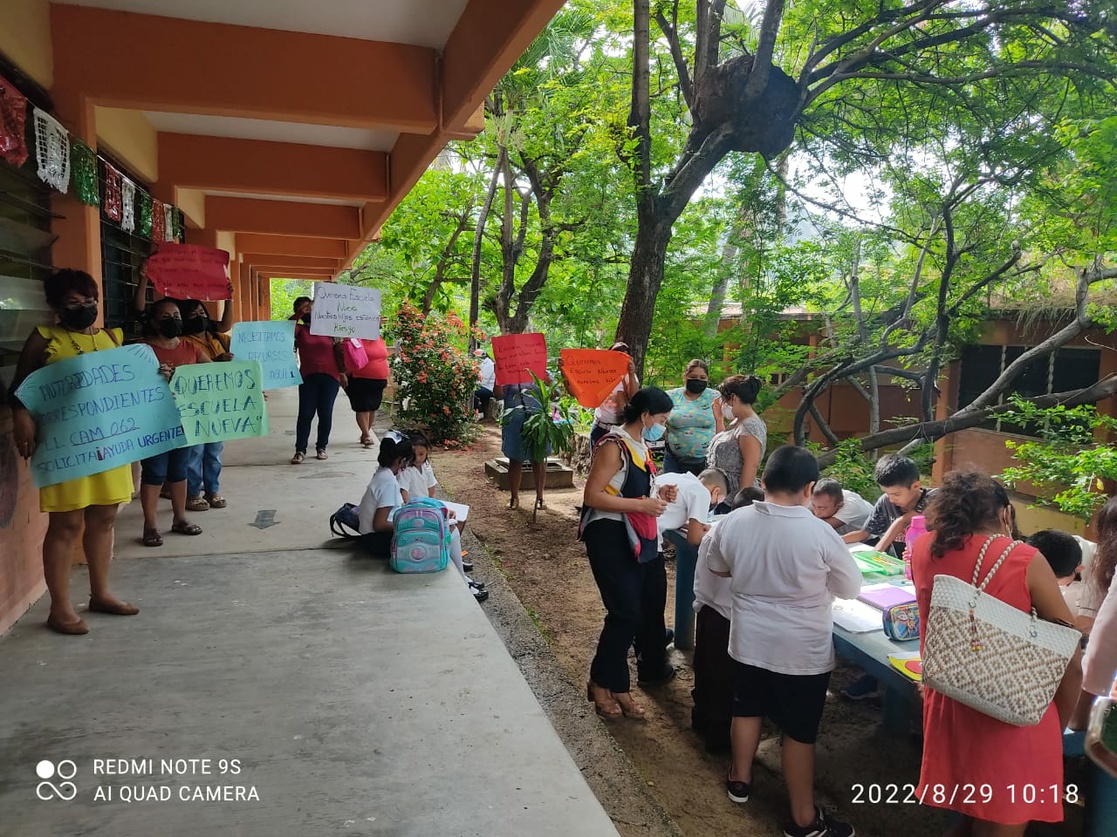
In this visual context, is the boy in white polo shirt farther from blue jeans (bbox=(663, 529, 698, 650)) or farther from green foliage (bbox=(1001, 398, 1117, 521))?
green foliage (bbox=(1001, 398, 1117, 521))

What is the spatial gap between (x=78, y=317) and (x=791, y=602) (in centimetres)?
317

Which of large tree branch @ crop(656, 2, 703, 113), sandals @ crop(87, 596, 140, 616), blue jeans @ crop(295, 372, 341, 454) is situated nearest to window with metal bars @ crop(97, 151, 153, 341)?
blue jeans @ crop(295, 372, 341, 454)

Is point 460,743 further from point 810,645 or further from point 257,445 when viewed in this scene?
point 257,445

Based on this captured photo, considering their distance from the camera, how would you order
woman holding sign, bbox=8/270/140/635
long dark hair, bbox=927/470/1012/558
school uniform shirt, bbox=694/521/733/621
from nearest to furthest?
long dark hair, bbox=927/470/1012/558 < woman holding sign, bbox=8/270/140/635 < school uniform shirt, bbox=694/521/733/621

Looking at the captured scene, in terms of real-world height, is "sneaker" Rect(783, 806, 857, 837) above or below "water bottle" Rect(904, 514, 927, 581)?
below

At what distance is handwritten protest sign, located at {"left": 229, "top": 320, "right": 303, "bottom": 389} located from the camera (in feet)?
16.3

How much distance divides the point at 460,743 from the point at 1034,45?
8167 millimetres

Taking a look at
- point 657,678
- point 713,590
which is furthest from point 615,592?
point 657,678

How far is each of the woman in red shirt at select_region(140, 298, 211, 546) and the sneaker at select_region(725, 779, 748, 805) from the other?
3.45m

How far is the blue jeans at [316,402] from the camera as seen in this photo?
679 cm

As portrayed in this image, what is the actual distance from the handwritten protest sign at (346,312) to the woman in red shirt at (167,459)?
61.2 inches

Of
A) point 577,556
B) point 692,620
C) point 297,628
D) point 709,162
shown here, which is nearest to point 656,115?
point 709,162

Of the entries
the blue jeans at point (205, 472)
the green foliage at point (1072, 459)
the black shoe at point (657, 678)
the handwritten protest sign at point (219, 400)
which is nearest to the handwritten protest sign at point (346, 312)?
the blue jeans at point (205, 472)
